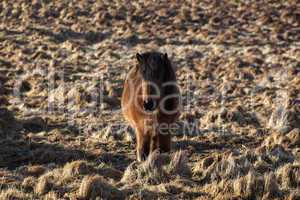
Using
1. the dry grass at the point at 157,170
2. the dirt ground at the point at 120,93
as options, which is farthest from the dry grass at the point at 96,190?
the dry grass at the point at 157,170

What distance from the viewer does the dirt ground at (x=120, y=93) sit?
713 centimetres

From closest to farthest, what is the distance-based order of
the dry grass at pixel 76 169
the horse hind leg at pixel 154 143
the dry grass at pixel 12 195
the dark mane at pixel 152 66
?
the dry grass at pixel 12 195, the dark mane at pixel 152 66, the dry grass at pixel 76 169, the horse hind leg at pixel 154 143

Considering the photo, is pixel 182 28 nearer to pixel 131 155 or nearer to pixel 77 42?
pixel 77 42

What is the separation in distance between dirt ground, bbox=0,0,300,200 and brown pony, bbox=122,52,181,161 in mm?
395

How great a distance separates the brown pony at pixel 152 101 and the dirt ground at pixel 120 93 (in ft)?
1.30

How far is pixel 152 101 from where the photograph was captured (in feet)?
22.9

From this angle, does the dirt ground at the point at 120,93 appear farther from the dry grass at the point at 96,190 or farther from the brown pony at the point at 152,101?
the brown pony at the point at 152,101

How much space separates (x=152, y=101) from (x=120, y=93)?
323 inches

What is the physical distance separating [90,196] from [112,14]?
22572 mm

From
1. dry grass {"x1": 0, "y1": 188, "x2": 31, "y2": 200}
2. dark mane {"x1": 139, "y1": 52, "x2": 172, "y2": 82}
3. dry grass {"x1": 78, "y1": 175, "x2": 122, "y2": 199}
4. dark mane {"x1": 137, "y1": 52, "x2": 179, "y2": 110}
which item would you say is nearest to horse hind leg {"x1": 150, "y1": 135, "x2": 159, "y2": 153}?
dark mane {"x1": 137, "y1": 52, "x2": 179, "y2": 110}

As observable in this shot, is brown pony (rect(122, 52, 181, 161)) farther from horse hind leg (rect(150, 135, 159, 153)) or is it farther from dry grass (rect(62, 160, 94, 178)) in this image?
dry grass (rect(62, 160, 94, 178))

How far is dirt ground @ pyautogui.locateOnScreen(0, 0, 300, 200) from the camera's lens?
7.13 m

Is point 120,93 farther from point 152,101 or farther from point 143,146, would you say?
point 152,101

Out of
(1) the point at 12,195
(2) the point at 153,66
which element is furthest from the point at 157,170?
(1) the point at 12,195
